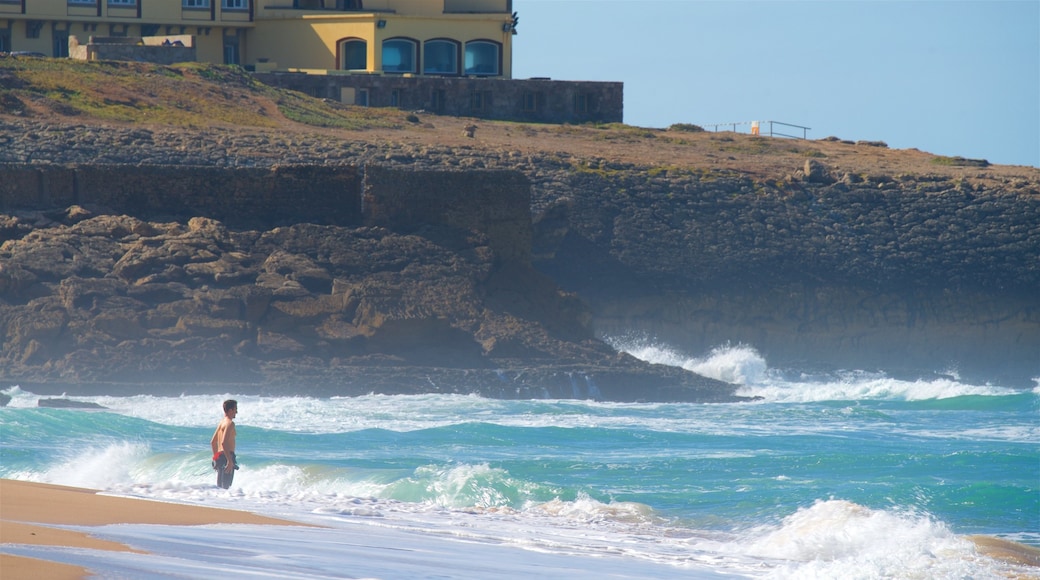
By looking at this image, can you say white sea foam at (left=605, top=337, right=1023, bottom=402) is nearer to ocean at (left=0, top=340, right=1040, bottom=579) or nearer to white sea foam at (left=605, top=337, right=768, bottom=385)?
white sea foam at (left=605, top=337, right=768, bottom=385)

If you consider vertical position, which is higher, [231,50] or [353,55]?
[231,50]

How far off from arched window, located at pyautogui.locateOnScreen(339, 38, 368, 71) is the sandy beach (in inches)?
1109

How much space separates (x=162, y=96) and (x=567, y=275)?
9713 millimetres

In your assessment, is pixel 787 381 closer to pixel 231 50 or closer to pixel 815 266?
pixel 815 266

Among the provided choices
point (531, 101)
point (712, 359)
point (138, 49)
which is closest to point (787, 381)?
point (712, 359)

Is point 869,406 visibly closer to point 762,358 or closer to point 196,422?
point 762,358

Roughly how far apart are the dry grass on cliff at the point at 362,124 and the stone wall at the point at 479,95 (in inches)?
45.5

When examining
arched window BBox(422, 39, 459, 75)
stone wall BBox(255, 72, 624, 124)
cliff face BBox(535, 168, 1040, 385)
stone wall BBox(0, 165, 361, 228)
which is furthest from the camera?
arched window BBox(422, 39, 459, 75)

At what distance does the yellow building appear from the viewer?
3788 cm

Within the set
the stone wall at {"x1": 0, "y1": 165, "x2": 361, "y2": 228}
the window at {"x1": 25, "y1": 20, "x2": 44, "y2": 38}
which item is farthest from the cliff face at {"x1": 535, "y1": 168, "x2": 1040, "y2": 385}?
the window at {"x1": 25, "y1": 20, "x2": 44, "y2": 38}

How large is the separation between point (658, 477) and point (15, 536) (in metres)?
7.10

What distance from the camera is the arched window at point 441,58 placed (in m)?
39.9

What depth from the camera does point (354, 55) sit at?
39344 millimetres

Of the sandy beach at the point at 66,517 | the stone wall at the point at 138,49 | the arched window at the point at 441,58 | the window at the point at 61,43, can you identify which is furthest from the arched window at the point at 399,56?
the sandy beach at the point at 66,517
